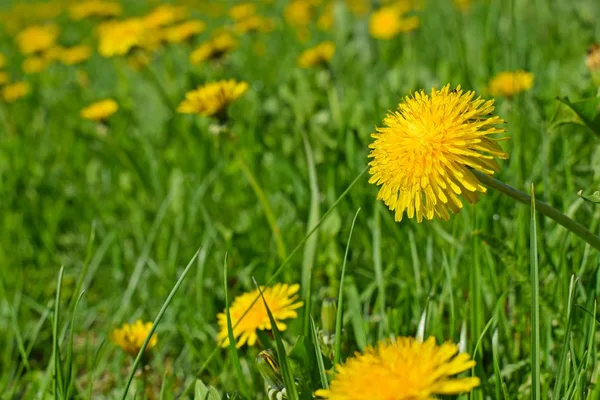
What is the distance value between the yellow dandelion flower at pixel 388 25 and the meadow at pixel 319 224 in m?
0.01

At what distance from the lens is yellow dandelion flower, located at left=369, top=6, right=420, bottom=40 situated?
277 cm

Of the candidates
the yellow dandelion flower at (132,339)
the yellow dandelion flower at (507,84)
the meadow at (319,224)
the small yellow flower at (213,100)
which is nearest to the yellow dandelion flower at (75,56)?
the meadow at (319,224)

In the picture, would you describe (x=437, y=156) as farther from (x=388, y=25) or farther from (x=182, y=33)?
(x=182, y=33)

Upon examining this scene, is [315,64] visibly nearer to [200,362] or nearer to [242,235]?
[242,235]

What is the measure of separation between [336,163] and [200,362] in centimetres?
59

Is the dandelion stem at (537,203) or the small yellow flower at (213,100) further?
the small yellow flower at (213,100)

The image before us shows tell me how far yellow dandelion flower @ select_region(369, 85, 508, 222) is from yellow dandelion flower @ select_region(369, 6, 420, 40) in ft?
6.48

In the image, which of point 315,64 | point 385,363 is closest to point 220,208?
point 315,64

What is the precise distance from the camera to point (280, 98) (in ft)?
8.14

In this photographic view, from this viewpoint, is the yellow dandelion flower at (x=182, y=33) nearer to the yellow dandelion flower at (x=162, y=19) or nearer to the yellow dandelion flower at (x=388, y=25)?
the yellow dandelion flower at (x=162, y=19)

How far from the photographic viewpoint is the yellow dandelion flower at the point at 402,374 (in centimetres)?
62

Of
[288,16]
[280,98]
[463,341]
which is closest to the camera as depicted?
[463,341]

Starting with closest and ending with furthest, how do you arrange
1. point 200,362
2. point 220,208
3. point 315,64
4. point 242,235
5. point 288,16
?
point 200,362
point 242,235
point 220,208
point 315,64
point 288,16

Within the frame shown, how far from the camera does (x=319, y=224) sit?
3.31ft
